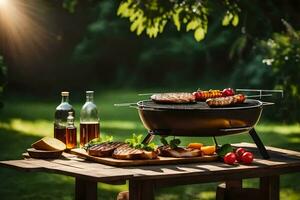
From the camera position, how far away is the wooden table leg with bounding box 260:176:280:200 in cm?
529

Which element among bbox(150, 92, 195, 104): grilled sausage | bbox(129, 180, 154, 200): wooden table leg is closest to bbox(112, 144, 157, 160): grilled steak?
bbox(129, 180, 154, 200): wooden table leg

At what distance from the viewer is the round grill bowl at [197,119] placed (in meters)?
5.08

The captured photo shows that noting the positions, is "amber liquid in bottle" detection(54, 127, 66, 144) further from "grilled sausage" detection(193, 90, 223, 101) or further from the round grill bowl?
"grilled sausage" detection(193, 90, 223, 101)

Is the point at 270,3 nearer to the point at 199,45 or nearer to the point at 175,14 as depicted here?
the point at 199,45

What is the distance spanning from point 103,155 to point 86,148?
0.19m

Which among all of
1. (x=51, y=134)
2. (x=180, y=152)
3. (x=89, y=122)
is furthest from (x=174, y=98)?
(x=51, y=134)

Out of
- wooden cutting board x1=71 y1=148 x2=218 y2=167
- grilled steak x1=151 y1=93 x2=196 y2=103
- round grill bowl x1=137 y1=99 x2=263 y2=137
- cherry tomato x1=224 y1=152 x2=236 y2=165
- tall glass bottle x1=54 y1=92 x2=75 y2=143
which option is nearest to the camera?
wooden cutting board x1=71 y1=148 x2=218 y2=167

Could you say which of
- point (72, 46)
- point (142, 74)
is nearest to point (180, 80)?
point (142, 74)

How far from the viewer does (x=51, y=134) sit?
38.3 feet

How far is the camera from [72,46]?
1848 cm

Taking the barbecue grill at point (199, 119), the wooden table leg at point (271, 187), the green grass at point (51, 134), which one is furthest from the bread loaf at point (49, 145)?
the green grass at point (51, 134)

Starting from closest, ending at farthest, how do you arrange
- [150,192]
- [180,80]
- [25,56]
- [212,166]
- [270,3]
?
[150,192] < [212,166] < [270,3] < [25,56] < [180,80]

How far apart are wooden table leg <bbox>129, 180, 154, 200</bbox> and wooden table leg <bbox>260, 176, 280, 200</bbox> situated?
1.01 metres

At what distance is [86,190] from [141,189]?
441 millimetres
